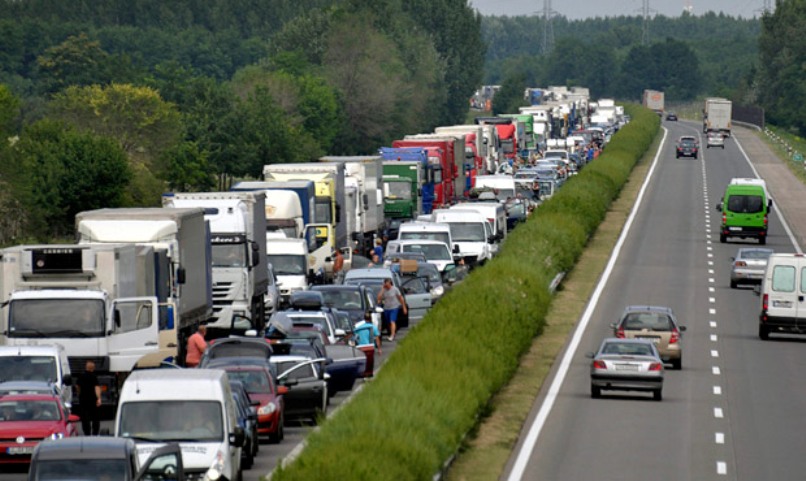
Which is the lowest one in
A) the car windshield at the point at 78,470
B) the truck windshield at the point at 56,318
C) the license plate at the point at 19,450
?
the license plate at the point at 19,450

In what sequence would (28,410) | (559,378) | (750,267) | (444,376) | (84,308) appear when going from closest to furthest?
(28,410) → (444,376) → (84,308) → (559,378) → (750,267)

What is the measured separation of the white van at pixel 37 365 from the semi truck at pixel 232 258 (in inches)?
466

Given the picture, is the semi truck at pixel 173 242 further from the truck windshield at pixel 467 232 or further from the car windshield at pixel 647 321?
the truck windshield at pixel 467 232

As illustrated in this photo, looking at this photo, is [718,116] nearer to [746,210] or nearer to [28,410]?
[746,210]

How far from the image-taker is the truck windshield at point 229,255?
1752 inches

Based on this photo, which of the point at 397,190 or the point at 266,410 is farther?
the point at 397,190

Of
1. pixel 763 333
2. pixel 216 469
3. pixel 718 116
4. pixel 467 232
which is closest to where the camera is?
pixel 216 469

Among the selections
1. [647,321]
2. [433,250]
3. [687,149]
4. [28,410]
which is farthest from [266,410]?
[687,149]

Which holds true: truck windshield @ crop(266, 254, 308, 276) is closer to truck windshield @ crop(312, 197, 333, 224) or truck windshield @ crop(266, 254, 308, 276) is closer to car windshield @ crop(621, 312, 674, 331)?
truck windshield @ crop(312, 197, 333, 224)

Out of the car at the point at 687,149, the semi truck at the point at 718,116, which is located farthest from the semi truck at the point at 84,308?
the semi truck at the point at 718,116

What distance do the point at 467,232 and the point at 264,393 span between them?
1322 inches

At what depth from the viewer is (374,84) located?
5940 inches

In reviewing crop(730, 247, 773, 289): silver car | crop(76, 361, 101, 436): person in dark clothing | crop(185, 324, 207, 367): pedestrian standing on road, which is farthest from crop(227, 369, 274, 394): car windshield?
crop(730, 247, 773, 289): silver car

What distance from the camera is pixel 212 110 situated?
110 m
